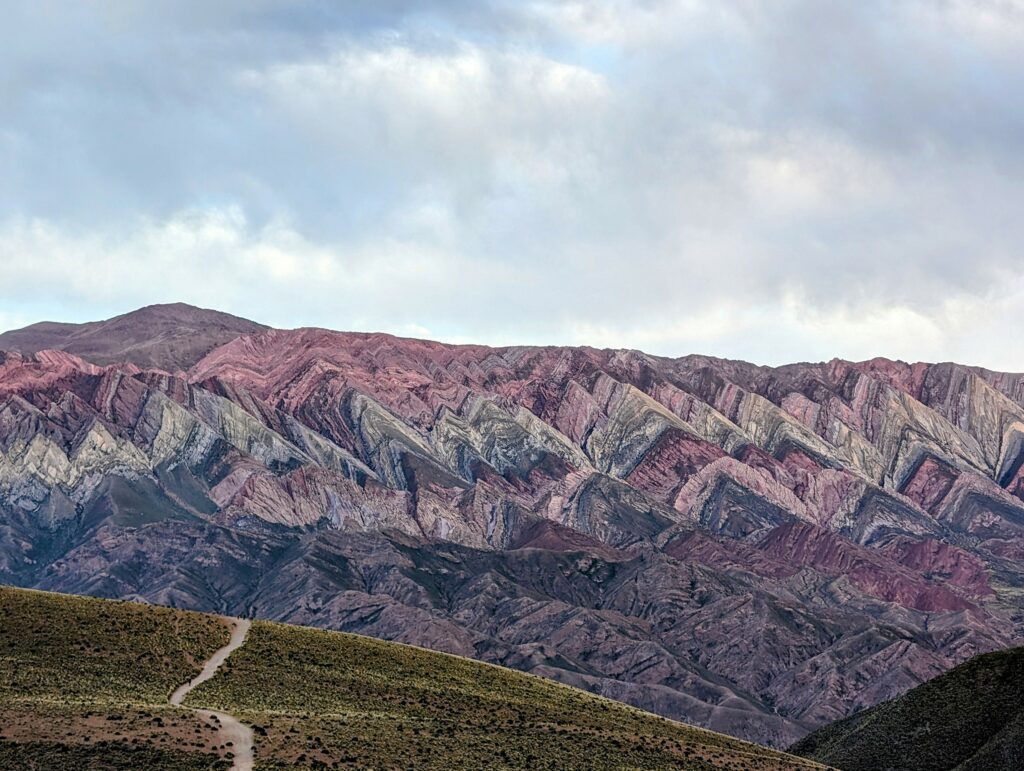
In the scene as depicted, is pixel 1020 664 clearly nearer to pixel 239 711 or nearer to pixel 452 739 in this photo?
pixel 452 739

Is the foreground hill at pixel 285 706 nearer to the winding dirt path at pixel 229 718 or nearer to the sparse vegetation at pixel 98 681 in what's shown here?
the sparse vegetation at pixel 98 681

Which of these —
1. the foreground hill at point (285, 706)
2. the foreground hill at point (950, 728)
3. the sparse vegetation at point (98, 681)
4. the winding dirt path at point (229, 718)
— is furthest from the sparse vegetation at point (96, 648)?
the foreground hill at point (950, 728)

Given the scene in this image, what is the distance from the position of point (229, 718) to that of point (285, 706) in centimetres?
1101

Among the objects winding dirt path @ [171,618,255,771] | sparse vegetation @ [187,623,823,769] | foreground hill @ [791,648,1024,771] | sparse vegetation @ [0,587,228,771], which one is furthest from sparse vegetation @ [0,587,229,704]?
foreground hill @ [791,648,1024,771]

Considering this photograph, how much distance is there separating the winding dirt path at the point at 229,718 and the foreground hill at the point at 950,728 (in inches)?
2441

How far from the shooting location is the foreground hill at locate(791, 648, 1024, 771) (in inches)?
5433

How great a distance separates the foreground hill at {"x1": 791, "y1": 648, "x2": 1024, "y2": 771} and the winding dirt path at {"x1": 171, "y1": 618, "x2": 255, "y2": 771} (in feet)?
203

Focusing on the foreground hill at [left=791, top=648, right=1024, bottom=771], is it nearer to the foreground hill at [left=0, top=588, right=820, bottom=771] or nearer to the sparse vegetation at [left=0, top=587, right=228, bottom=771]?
the foreground hill at [left=0, top=588, right=820, bottom=771]

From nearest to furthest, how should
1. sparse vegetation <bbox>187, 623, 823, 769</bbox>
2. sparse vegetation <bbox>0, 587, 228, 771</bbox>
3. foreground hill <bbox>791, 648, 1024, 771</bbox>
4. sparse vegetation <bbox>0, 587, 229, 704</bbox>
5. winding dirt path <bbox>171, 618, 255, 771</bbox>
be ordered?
sparse vegetation <bbox>0, 587, 228, 771</bbox> → winding dirt path <bbox>171, 618, 255, 771</bbox> → sparse vegetation <bbox>187, 623, 823, 769</bbox> → sparse vegetation <bbox>0, 587, 229, 704</bbox> → foreground hill <bbox>791, 648, 1024, 771</bbox>

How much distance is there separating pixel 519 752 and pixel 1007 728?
58.1 meters

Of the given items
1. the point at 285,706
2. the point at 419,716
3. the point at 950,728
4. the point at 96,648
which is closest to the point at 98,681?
the point at 96,648

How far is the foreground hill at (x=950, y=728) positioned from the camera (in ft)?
453

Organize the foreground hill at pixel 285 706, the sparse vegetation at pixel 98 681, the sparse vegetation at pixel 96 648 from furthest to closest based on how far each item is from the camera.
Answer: the sparse vegetation at pixel 96 648, the foreground hill at pixel 285 706, the sparse vegetation at pixel 98 681

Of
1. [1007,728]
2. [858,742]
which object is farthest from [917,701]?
[1007,728]
